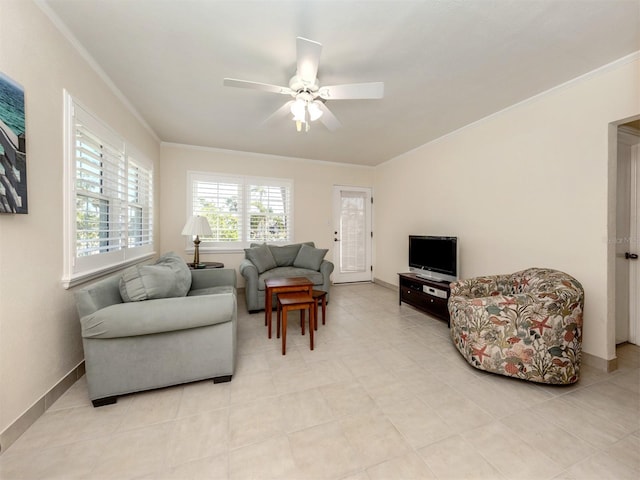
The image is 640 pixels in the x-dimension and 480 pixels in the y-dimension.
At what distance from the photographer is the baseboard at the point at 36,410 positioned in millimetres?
1319

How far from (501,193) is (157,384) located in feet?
12.4

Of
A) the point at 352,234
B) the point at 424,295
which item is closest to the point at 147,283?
the point at 424,295

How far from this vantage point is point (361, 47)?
1867 mm

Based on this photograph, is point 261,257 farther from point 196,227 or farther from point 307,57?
point 307,57

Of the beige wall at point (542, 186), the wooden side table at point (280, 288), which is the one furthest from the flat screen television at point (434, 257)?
the wooden side table at point (280, 288)

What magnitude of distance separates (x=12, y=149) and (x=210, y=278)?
1.99 meters

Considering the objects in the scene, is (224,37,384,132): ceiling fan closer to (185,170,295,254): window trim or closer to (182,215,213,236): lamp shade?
(182,215,213,236): lamp shade

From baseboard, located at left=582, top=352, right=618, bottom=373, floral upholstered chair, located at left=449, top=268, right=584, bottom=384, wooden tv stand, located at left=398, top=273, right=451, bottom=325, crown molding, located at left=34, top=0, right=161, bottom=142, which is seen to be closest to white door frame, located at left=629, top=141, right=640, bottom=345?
baseboard, located at left=582, top=352, right=618, bottom=373

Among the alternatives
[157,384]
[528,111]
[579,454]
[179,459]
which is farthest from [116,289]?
[528,111]

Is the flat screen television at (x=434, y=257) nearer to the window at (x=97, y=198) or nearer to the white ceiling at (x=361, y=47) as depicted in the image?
the white ceiling at (x=361, y=47)

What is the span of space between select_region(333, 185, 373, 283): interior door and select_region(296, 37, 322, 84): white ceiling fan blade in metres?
3.39

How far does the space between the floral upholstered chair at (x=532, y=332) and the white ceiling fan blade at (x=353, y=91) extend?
6.30ft

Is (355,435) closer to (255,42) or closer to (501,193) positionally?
(255,42)

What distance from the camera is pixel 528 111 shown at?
8.49 feet
